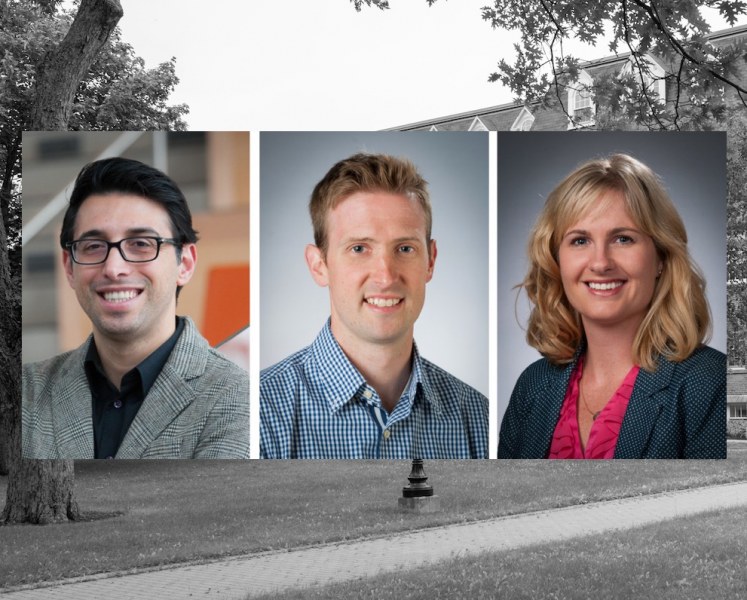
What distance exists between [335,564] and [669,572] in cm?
430

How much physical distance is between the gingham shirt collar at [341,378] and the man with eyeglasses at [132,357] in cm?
34

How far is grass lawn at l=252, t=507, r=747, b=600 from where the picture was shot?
12.4 meters

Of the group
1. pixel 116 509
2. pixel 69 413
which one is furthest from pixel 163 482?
pixel 69 413

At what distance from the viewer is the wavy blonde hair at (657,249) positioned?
4711 millimetres

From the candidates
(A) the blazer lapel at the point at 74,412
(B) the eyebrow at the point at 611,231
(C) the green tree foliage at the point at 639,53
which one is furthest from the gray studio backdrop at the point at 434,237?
(C) the green tree foliage at the point at 639,53

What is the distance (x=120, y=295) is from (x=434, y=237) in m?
1.42

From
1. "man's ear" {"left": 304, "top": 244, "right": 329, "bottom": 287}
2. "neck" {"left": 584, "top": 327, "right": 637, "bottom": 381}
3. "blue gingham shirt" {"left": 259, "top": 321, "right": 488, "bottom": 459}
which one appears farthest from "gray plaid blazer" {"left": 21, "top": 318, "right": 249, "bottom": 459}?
"neck" {"left": 584, "top": 327, "right": 637, "bottom": 381}

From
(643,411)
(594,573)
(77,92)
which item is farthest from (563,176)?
(77,92)

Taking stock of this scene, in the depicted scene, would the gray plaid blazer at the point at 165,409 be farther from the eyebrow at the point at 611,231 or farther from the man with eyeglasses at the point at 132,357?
the eyebrow at the point at 611,231

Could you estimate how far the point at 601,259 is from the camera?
15.6 ft

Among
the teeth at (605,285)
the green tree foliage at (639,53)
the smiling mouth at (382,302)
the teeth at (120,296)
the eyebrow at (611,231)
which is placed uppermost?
the green tree foliage at (639,53)

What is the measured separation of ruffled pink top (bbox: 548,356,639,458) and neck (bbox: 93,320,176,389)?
5.86ft

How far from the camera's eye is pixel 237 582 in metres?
13.3

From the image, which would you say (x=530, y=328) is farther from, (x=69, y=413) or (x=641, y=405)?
(x=69, y=413)
